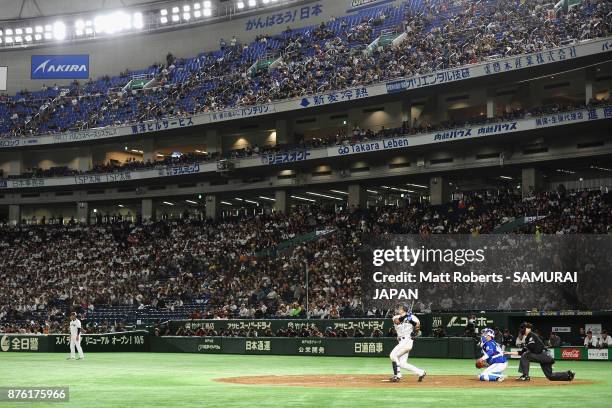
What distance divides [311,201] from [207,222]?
33.1ft

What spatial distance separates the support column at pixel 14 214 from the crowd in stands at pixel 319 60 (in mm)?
7339

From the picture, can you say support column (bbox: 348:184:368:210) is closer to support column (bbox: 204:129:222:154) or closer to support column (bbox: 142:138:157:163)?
support column (bbox: 204:129:222:154)

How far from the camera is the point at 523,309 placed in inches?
1375

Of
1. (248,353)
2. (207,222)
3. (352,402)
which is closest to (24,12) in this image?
(207,222)

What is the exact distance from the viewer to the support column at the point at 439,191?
55.6 m

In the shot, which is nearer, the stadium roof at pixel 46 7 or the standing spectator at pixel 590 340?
the standing spectator at pixel 590 340

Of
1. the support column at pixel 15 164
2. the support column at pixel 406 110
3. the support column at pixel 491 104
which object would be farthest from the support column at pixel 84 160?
the support column at pixel 491 104

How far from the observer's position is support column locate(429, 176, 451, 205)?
5562 centimetres

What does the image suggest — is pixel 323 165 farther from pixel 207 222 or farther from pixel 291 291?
pixel 291 291

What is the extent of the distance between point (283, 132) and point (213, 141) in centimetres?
753

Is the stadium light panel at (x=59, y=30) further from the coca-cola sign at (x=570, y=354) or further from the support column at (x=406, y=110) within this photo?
the coca-cola sign at (x=570, y=354)

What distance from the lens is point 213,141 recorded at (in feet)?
223

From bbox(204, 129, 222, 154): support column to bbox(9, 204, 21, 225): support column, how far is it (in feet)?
65.7

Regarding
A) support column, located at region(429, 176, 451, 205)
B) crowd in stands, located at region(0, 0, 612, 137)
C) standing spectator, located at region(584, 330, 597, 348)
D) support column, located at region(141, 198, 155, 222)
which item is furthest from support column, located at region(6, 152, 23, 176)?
standing spectator, located at region(584, 330, 597, 348)
